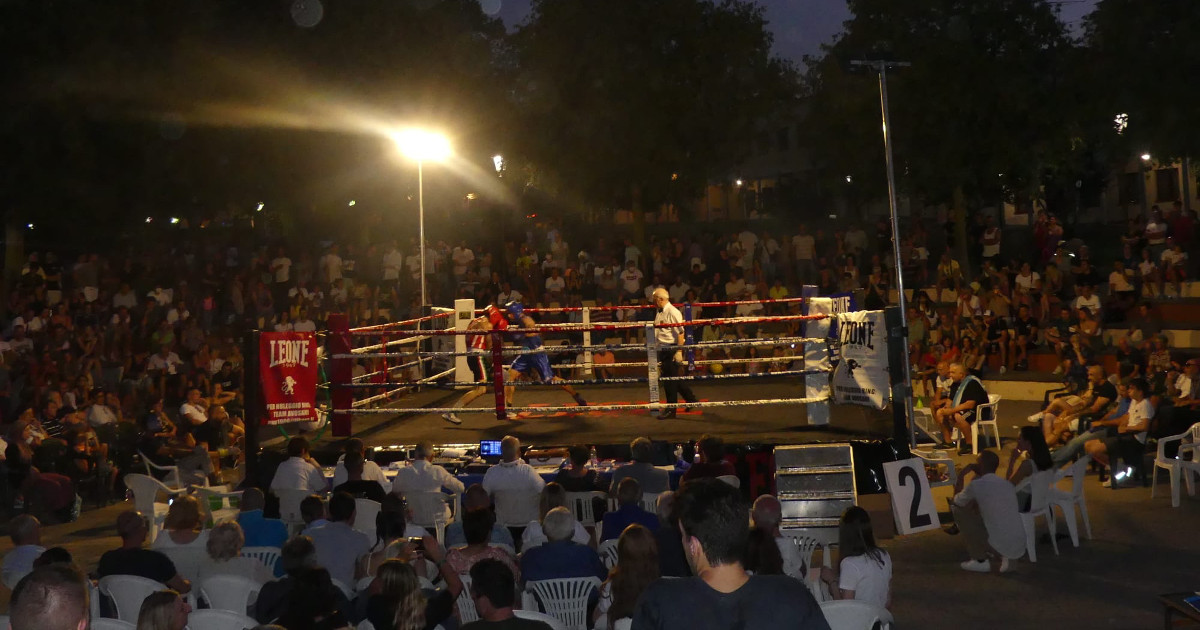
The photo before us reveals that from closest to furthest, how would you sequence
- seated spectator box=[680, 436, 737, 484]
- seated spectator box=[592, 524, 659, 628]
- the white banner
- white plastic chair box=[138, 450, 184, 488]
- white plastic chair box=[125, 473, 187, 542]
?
seated spectator box=[592, 524, 659, 628] < seated spectator box=[680, 436, 737, 484] < the white banner < white plastic chair box=[125, 473, 187, 542] < white plastic chair box=[138, 450, 184, 488]

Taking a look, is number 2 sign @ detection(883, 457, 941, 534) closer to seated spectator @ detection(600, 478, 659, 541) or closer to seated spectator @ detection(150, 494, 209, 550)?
seated spectator @ detection(600, 478, 659, 541)

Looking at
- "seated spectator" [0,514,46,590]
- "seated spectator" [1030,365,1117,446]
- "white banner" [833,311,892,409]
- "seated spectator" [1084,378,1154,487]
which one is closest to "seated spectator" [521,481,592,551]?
"seated spectator" [0,514,46,590]

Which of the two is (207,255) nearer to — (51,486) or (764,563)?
(51,486)

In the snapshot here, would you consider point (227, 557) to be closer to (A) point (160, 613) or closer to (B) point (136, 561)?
(B) point (136, 561)

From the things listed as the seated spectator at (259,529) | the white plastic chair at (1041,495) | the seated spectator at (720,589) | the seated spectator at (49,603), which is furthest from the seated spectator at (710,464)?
the seated spectator at (49,603)

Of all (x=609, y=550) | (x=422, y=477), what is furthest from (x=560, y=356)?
(x=609, y=550)

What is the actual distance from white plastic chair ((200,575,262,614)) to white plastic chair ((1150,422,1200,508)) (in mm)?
7700

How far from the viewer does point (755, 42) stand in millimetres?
27281

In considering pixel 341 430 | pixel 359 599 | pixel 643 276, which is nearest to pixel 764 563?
pixel 359 599

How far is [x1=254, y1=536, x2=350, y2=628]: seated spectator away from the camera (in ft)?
15.1

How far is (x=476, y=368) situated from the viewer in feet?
45.2

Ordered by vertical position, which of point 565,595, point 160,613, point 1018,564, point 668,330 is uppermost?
point 668,330

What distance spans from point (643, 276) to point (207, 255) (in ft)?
28.5

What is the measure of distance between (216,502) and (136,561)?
4.87 metres
